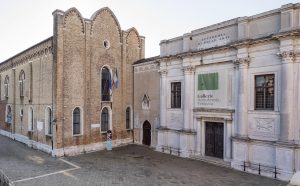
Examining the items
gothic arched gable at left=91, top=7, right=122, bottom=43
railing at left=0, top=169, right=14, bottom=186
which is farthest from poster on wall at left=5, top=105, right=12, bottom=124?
railing at left=0, top=169, right=14, bottom=186

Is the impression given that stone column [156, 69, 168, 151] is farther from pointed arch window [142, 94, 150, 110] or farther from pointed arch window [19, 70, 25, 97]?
pointed arch window [19, 70, 25, 97]

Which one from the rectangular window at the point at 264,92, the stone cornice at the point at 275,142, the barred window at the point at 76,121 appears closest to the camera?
the stone cornice at the point at 275,142

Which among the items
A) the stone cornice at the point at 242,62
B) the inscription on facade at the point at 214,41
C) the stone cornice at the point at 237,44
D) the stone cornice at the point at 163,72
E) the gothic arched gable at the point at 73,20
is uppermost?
the gothic arched gable at the point at 73,20

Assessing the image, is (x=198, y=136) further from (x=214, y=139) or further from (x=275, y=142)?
(x=275, y=142)

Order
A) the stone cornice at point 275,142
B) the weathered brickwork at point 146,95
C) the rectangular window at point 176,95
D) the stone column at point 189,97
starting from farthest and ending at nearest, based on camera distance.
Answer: the weathered brickwork at point 146,95, the rectangular window at point 176,95, the stone column at point 189,97, the stone cornice at point 275,142

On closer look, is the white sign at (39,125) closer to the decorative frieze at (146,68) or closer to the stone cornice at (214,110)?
the decorative frieze at (146,68)

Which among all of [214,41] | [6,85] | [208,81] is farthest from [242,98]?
[6,85]

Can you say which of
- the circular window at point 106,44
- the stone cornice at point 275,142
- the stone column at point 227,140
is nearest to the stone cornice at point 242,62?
the stone column at point 227,140

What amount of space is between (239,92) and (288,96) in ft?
8.89

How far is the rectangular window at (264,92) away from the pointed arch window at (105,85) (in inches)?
455

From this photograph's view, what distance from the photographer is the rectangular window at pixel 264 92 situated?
1332cm

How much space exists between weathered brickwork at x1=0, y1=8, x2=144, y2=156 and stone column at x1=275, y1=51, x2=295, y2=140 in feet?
43.0

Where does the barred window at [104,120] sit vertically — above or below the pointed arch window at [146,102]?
below

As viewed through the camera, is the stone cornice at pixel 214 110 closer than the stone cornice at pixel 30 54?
Yes
